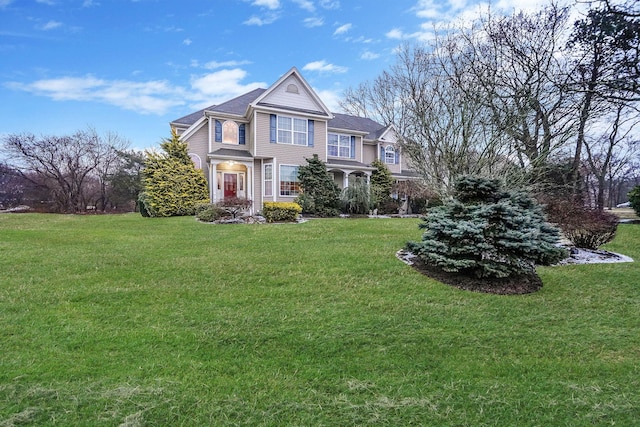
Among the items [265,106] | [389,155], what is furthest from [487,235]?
[389,155]

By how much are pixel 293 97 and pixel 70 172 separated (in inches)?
667

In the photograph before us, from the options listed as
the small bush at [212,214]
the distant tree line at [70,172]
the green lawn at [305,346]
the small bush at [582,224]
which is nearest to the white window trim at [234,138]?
the small bush at [212,214]

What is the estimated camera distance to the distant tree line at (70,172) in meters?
21.4

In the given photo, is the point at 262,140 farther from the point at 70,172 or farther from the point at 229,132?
the point at 70,172

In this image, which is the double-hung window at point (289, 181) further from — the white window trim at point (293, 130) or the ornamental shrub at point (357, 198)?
the ornamental shrub at point (357, 198)

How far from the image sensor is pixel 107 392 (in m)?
2.44

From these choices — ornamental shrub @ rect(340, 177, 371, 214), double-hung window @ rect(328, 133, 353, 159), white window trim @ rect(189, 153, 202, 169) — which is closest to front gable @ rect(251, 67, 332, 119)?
double-hung window @ rect(328, 133, 353, 159)

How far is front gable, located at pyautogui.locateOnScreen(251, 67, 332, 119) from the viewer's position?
1748cm

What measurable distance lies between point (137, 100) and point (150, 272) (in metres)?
18.1

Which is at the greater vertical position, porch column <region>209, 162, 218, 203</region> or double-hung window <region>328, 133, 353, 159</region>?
double-hung window <region>328, 133, 353, 159</region>

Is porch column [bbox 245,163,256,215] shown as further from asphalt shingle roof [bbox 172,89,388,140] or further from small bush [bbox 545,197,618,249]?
small bush [bbox 545,197,618,249]

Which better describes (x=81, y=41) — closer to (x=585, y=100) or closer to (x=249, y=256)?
(x=249, y=256)

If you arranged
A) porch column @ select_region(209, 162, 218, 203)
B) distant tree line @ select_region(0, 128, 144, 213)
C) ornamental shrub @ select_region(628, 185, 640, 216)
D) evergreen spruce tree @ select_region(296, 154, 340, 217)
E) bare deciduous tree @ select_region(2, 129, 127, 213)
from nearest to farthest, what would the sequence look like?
ornamental shrub @ select_region(628, 185, 640, 216), evergreen spruce tree @ select_region(296, 154, 340, 217), porch column @ select_region(209, 162, 218, 203), bare deciduous tree @ select_region(2, 129, 127, 213), distant tree line @ select_region(0, 128, 144, 213)

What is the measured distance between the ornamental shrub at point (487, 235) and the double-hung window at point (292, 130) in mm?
13610
